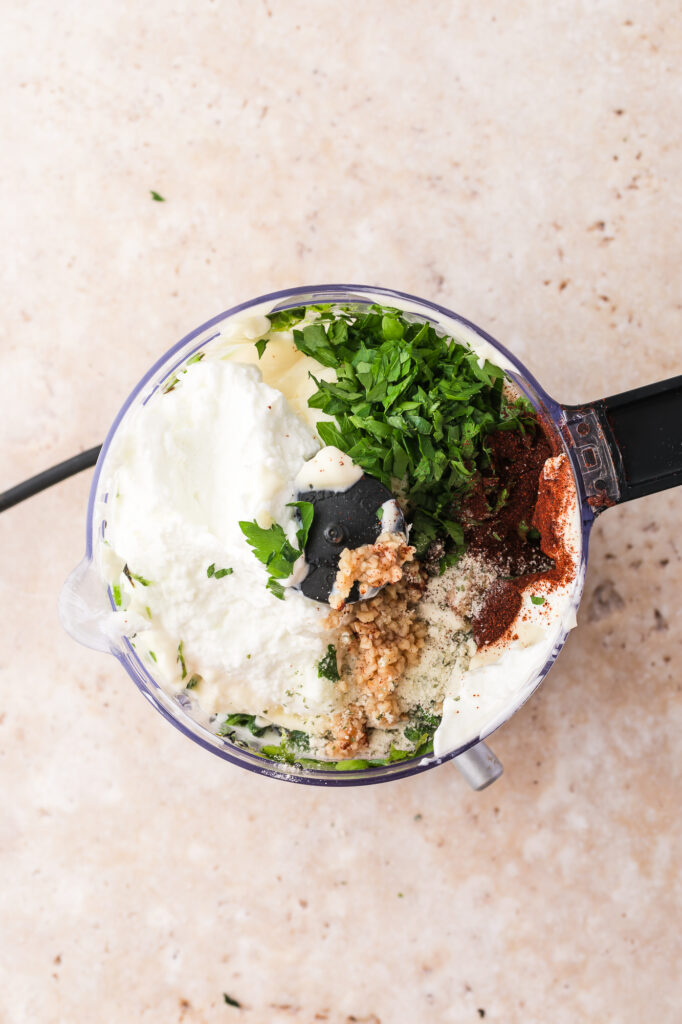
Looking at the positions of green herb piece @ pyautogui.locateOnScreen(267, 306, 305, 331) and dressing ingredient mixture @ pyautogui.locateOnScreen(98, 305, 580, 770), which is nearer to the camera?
dressing ingredient mixture @ pyautogui.locateOnScreen(98, 305, 580, 770)

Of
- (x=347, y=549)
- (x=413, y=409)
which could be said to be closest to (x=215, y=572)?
(x=347, y=549)

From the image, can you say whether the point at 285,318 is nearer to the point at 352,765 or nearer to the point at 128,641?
the point at 128,641

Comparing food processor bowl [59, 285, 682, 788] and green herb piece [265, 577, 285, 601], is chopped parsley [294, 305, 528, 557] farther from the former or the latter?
green herb piece [265, 577, 285, 601]

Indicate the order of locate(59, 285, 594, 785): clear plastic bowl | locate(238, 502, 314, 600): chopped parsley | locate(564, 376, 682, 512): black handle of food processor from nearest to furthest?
locate(564, 376, 682, 512): black handle of food processor, locate(238, 502, 314, 600): chopped parsley, locate(59, 285, 594, 785): clear plastic bowl

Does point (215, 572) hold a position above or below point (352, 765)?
above

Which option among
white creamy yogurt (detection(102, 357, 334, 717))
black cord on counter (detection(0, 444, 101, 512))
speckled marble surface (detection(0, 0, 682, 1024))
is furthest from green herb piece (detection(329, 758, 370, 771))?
black cord on counter (detection(0, 444, 101, 512))
